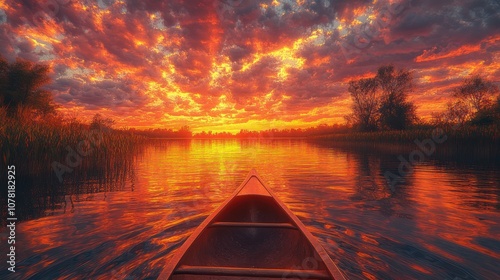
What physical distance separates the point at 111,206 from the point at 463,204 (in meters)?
9.83

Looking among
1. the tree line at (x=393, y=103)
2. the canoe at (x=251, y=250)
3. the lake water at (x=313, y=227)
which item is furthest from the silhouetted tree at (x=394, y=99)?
the canoe at (x=251, y=250)

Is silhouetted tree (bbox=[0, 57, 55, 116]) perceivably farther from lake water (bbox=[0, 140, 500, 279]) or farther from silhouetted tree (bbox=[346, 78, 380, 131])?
silhouetted tree (bbox=[346, 78, 380, 131])

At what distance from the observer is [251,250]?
4477 mm

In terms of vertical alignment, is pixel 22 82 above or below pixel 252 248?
above

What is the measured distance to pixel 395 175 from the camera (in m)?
12.7

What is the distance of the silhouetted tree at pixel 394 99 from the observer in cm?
4359

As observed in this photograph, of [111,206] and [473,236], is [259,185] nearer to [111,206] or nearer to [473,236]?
[111,206]

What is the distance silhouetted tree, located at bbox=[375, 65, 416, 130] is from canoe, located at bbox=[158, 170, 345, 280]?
45.5 m

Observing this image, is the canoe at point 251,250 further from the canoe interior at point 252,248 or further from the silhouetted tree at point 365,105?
the silhouetted tree at point 365,105

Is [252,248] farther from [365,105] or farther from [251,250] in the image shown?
[365,105]

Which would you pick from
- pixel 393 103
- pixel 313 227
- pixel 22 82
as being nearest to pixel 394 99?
pixel 393 103

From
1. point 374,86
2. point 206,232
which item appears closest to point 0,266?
point 206,232

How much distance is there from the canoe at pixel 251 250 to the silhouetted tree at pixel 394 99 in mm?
45477

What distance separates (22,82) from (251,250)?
39.1m
